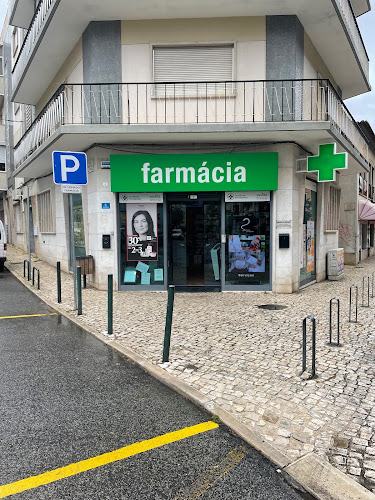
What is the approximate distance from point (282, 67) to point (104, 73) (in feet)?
14.1

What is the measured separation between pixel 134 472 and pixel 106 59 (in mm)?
9270

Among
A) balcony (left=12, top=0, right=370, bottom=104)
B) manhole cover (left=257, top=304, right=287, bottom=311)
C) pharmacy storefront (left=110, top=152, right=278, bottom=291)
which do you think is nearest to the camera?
manhole cover (left=257, top=304, right=287, bottom=311)

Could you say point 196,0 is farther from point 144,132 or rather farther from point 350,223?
point 350,223

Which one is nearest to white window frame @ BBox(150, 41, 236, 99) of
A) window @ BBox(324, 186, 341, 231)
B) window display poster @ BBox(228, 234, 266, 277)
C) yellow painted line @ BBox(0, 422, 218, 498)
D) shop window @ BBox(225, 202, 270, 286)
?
shop window @ BBox(225, 202, 270, 286)

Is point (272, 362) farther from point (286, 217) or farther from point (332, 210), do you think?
point (332, 210)

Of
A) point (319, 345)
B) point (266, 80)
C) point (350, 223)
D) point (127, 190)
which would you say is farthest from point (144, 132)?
point (350, 223)

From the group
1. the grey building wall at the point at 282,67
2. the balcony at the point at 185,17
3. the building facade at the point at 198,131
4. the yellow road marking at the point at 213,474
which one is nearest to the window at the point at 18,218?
the balcony at the point at 185,17

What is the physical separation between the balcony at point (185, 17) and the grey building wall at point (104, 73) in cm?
30

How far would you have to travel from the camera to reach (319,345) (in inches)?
219

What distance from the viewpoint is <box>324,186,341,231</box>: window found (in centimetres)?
1312

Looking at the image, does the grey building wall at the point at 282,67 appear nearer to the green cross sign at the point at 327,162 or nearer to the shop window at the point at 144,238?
the green cross sign at the point at 327,162

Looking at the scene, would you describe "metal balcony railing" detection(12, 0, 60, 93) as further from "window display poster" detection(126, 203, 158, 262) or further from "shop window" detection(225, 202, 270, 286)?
"shop window" detection(225, 202, 270, 286)

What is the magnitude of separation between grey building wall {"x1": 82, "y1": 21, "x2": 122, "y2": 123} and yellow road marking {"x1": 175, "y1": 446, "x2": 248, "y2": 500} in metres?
8.22

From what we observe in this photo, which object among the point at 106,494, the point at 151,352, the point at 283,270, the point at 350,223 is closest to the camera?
the point at 106,494
